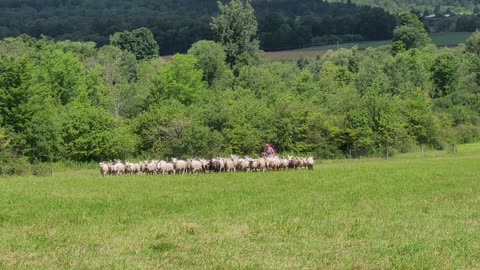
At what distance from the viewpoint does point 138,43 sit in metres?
160

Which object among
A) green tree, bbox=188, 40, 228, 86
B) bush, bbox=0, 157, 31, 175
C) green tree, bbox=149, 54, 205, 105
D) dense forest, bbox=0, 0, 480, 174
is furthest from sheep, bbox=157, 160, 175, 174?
green tree, bbox=188, 40, 228, 86

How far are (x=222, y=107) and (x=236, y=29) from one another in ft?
140

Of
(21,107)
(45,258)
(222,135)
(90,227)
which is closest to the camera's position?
(45,258)

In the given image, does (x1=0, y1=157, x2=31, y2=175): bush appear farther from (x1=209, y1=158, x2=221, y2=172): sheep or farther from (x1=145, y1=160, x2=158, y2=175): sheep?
(x1=209, y1=158, x2=221, y2=172): sheep

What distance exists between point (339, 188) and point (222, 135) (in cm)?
5299

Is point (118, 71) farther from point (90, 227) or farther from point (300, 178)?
point (90, 227)

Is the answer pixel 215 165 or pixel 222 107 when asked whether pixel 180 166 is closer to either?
pixel 215 165

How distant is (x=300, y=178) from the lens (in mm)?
32938

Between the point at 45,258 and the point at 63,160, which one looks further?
the point at 63,160

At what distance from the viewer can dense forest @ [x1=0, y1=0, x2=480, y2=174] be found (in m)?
74.0

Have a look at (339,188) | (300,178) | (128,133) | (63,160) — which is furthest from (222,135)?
(339,188)

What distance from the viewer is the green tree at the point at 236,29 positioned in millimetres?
123562

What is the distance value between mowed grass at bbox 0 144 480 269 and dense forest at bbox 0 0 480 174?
4022 centimetres

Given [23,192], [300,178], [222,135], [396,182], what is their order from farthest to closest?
[222,135], [300,178], [396,182], [23,192]
